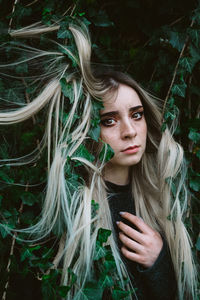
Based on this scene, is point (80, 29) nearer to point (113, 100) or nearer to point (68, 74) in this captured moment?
point (68, 74)

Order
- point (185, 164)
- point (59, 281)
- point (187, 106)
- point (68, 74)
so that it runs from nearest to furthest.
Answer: point (59, 281) → point (68, 74) → point (185, 164) → point (187, 106)

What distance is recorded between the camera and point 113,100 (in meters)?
1.51

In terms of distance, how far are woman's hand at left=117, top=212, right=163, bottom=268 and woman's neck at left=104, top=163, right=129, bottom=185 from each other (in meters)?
0.20

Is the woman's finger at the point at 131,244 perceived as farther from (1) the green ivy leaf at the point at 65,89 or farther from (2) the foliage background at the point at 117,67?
(1) the green ivy leaf at the point at 65,89

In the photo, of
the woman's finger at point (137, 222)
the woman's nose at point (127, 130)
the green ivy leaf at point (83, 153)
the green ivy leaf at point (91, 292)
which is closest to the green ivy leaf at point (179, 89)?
the woman's nose at point (127, 130)

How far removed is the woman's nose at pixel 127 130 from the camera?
4.88ft

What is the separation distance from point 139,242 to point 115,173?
39cm

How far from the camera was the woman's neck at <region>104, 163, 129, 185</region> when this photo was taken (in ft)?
5.43

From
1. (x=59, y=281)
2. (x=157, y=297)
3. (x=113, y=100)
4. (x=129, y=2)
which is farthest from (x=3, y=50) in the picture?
(x=157, y=297)

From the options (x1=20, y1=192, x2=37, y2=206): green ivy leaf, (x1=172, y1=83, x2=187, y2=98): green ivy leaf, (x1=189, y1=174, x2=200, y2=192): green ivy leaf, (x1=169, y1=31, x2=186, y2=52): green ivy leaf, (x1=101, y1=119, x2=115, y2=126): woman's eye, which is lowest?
(x1=20, y1=192, x2=37, y2=206): green ivy leaf

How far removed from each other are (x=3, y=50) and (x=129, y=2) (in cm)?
91

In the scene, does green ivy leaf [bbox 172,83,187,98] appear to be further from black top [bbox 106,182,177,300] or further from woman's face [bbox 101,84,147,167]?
black top [bbox 106,182,177,300]

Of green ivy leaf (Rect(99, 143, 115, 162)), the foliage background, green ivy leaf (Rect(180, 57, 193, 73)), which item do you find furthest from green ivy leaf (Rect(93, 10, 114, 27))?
green ivy leaf (Rect(99, 143, 115, 162))

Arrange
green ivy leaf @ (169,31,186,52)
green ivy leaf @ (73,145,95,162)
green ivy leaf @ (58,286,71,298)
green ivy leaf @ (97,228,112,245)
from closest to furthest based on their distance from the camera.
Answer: green ivy leaf @ (58,286,71,298)
green ivy leaf @ (97,228,112,245)
green ivy leaf @ (73,145,95,162)
green ivy leaf @ (169,31,186,52)
